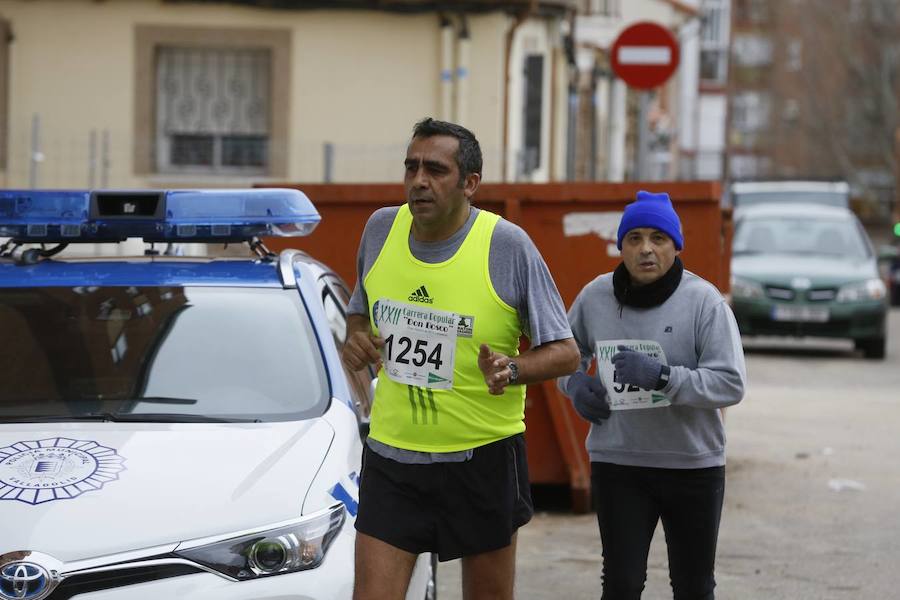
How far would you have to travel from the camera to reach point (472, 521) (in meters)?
4.61

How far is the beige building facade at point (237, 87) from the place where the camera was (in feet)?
60.4

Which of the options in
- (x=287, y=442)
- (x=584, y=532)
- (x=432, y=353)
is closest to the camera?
(x=432, y=353)

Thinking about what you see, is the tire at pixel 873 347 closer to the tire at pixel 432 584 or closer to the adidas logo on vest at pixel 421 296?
the tire at pixel 432 584

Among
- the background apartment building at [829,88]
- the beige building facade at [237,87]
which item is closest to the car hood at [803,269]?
the beige building facade at [237,87]

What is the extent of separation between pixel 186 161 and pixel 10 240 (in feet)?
42.7

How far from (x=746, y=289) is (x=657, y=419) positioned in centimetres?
1317

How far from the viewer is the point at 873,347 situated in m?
18.6

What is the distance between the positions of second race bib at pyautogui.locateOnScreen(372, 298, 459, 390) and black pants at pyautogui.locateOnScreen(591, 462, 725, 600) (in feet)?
2.97

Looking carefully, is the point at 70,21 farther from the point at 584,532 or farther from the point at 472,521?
the point at 472,521

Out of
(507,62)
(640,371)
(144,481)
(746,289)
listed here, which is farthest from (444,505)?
(507,62)

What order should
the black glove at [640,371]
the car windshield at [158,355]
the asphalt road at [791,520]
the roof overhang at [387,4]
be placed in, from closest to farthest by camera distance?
the black glove at [640,371], the car windshield at [158,355], the asphalt road at [791,520], the roof overhang at [387,4]

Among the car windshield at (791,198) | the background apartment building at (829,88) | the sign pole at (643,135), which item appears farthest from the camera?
the background apartment building at (829,88)

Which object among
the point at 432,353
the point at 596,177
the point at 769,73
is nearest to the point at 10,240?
the point at 432,353

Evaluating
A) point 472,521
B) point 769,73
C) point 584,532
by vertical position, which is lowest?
point 584,532
